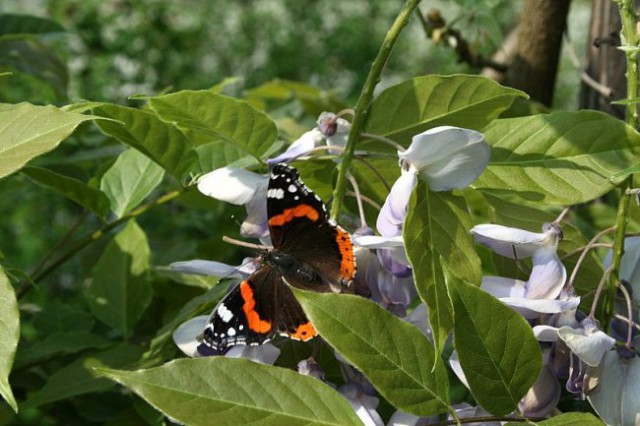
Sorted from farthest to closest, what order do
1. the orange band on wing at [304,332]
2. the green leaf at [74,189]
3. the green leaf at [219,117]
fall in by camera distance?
1. the green leaf at [74,189]
2. the green leaf at [219,117]
3. the orange band on wing at [304,332]

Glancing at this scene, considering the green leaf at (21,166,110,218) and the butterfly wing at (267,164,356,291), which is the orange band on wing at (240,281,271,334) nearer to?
the butterfly wing at (267,164,356,291)

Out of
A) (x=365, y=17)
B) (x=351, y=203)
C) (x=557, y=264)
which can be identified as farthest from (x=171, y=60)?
(x=557, y=264)

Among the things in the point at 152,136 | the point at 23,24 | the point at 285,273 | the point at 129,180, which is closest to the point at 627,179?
the point at 285,273

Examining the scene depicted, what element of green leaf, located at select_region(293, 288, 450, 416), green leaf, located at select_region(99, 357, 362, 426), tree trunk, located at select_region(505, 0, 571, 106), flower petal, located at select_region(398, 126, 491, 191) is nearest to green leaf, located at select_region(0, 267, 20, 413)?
green leaf, located at select_region(99, 357, 362, 426)

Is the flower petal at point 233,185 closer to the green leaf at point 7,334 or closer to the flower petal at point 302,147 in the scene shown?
the flower petal at point 302,147

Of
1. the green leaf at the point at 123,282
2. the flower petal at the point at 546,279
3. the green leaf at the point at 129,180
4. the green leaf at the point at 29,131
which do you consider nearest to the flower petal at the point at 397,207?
the flower petal at the point at 546,279

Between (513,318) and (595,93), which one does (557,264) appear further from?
(595,93)

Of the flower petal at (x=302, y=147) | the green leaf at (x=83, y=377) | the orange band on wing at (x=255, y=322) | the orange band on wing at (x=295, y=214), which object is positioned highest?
the flower petal at (x=302, y=147)
